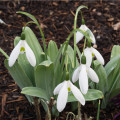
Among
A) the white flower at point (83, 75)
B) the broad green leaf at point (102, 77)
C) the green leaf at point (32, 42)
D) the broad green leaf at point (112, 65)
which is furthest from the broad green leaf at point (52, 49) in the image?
the white flower at point (83, 75)

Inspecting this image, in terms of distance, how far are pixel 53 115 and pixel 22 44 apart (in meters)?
0.81

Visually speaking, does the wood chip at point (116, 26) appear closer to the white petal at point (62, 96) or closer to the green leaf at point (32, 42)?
the green leaf at point (32, 42)

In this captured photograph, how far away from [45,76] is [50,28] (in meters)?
1.46

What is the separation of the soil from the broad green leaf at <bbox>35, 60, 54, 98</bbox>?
0.39 m

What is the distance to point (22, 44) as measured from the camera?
1.53 m

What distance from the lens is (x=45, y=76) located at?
1.80m

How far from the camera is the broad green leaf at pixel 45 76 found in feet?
5.52

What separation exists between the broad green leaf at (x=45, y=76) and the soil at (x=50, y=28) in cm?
39

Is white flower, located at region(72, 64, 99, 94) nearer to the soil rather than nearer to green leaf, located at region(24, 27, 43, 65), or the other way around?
green leaf, located at region(24, 27, 43, 65)

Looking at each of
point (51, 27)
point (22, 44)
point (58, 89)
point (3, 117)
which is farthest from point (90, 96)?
point (51, 27)

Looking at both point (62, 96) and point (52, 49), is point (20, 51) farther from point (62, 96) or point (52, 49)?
point (52, 49)

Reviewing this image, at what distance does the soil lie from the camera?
222 centimetres

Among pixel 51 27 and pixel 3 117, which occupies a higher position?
pixel 51 27

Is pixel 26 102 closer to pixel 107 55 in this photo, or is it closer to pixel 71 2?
pixel 107 55
